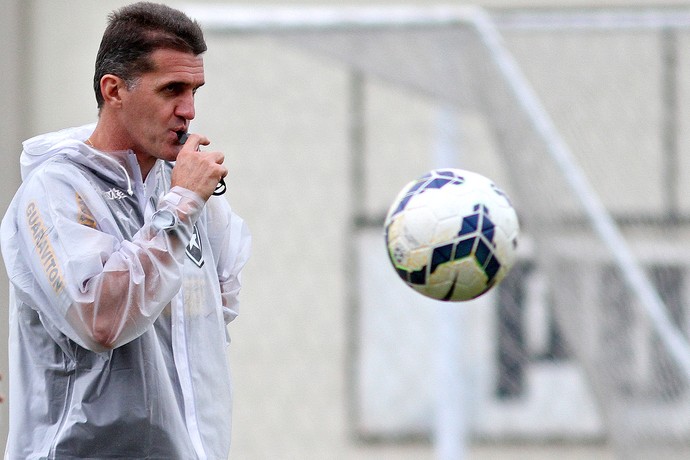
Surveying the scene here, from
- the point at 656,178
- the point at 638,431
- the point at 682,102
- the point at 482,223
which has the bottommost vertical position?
the point at 638,431

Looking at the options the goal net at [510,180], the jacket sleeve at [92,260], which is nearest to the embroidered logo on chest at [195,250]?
the jacket sleeve at [92,260]

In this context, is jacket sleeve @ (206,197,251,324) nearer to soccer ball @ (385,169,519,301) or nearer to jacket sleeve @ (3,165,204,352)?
jacket sleeve @ (3,165,204,352)

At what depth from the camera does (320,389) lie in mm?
5797

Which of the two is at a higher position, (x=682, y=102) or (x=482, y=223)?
(x=682, y=102)

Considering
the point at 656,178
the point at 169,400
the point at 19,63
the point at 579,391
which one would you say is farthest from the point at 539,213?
the point at 19,63

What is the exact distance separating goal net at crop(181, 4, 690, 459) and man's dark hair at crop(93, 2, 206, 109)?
88.9 inches

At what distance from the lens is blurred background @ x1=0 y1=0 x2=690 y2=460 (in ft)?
13.2

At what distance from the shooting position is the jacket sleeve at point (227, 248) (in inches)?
78.8

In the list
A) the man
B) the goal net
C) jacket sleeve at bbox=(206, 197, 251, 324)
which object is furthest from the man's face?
the goal net

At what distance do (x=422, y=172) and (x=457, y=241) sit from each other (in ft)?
11.3

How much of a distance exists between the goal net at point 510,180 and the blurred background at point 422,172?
1 centimetres

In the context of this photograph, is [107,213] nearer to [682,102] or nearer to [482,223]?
[482,223]

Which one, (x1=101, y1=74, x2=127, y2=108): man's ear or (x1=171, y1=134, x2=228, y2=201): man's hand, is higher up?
(x1=101, y1=74, x2=127, y2=108): man's ear

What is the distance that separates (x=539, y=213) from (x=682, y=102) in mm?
1661
